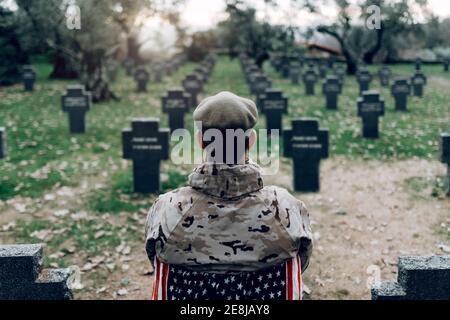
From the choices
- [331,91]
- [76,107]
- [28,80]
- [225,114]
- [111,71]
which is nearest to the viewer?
[225,114]

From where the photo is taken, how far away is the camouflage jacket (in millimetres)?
2744

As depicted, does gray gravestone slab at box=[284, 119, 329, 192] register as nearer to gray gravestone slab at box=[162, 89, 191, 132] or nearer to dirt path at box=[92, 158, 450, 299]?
dirt path at box=[92, 158, 450, 299]

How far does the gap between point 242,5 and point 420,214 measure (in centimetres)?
3081

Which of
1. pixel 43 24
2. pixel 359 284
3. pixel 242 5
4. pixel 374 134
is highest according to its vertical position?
pixel 242 5

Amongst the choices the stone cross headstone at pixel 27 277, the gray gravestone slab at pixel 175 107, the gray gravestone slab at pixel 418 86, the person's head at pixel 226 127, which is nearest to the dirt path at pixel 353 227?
the stone cross headstone at pixel 27 277

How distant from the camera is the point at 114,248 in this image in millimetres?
7125

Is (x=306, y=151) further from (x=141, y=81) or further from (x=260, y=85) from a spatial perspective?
(x=141, y=81)

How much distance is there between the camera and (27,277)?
378cm

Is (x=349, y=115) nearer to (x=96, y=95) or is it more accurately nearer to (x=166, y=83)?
(x=96, y=95)

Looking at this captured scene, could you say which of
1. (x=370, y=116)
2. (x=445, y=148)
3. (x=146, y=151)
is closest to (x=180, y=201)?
(x=146, y=151)

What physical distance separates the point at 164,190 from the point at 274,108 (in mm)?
6084

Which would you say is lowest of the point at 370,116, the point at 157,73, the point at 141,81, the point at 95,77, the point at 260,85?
the point at 370,116

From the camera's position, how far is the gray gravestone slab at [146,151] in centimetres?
923
